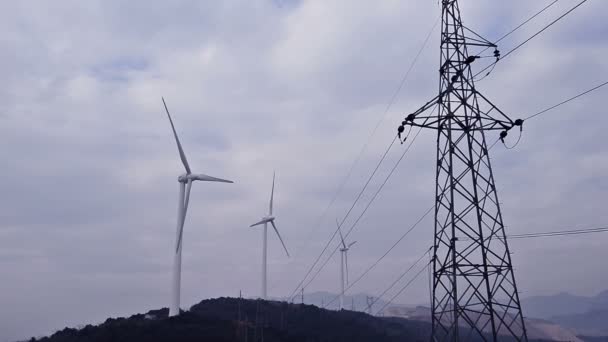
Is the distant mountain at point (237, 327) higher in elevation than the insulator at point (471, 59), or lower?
lower

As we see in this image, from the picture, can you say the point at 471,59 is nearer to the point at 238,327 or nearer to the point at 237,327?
the point at 238,327

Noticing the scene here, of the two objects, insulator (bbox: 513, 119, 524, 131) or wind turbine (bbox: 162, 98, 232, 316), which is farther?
wind turbine (bbox: 162, 98, 232, 316)

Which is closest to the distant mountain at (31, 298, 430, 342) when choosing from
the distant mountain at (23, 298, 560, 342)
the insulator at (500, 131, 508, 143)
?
the distant mountain at (23, 298, 560, 342)

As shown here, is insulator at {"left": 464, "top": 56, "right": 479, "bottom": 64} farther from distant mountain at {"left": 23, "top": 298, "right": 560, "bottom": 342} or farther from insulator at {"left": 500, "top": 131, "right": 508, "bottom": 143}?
distant mountain at {"left": 23, "top": 298, "right": 560, "bottom": 342}

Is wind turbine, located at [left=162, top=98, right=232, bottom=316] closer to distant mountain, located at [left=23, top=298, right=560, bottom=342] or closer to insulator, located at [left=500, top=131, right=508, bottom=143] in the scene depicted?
distant mountain, located at [left=23, top=298, right=560, bottom=342]

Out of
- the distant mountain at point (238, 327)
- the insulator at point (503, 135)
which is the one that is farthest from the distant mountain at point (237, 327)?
the insulator at point (503, 135)

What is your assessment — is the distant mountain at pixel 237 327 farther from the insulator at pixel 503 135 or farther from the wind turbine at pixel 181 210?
the insulator at pixel 503 135

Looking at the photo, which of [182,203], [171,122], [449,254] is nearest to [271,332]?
[182,203]

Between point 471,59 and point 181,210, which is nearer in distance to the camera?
point 471,59

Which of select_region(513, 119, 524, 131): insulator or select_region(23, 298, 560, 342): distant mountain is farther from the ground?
select_region(513, 119, 524, 131): insulator

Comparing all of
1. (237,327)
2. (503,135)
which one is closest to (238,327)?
(237,327)

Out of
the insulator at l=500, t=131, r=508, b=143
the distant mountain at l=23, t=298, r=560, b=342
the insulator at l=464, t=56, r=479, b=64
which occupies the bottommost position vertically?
the distant mountain at l=23, t=298, r=560, b=342

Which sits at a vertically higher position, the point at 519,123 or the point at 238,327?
the point at 519,123

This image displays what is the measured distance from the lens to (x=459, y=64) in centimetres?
2934
